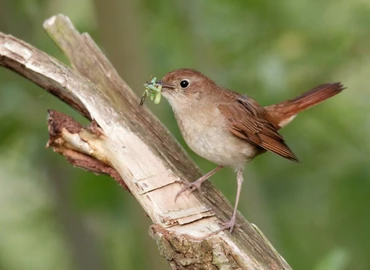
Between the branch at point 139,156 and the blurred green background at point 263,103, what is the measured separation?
3.96 feet

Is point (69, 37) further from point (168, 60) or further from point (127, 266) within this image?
point (127, 266)

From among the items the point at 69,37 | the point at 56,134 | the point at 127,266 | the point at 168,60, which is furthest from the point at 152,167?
the point at 127,266

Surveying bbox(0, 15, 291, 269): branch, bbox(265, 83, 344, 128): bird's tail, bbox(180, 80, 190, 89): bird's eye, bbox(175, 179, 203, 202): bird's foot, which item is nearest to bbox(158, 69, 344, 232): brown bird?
bbox(180, 80, 190, 89): bird's eye

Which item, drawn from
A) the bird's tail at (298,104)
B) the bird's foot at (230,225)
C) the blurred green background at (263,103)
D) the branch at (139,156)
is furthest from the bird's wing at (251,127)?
the bird's foot at (230,225)

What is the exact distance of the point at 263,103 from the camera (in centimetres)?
590

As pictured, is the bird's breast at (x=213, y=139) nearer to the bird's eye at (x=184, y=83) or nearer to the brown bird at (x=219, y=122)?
the brown bird at (x=219, y=122)

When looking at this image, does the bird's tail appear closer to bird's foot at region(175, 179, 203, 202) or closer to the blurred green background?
the blurred green background

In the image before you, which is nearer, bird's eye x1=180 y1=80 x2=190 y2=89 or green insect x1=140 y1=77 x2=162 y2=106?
green insect x1=140 y1=77 x2=162 y2=106

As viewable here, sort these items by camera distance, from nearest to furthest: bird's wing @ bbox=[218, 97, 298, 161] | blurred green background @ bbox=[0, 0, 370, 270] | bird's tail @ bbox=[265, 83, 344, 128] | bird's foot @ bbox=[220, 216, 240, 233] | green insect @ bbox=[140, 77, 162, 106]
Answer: bird's foot @ bbox=[220, 216, 240, 233], green insect @ bbox=[140, 77, 162, 106], bird's wing @ bbox=[218, 97, 298, 161], bird's tail @ bbox=[265, 83, 344, 128], blurred green background @ bbox=[0, 0, 370, 270]

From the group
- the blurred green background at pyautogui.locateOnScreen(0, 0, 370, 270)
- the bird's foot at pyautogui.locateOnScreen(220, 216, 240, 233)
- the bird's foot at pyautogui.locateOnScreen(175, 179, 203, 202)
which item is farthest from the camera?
the blurred green background at pyautogui.locateOnScreen(0, 0, 370, 270)

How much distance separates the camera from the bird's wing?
16.2 ft

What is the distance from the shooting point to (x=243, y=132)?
497 centimetres

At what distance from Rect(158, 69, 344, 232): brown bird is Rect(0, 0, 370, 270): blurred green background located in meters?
0.58

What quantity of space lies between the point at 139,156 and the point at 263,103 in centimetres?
219
